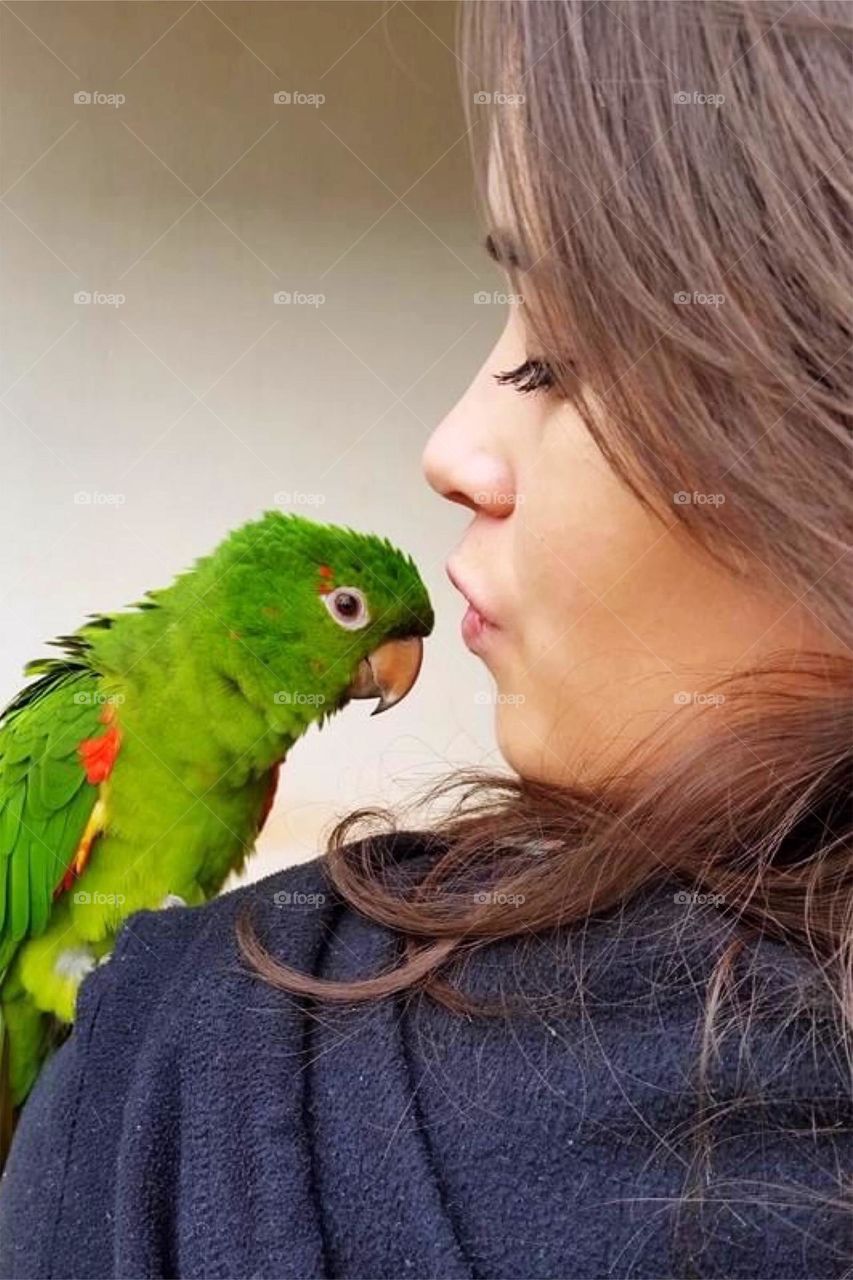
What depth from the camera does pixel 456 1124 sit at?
17.2 inches

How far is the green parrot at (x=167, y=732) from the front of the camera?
3.36 feet

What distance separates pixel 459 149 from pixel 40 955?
1491 millimetres

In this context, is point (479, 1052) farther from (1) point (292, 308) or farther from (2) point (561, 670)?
(1) point (292, 308)

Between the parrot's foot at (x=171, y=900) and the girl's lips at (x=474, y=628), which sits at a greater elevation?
the girl's lips at (x=474, y=628)

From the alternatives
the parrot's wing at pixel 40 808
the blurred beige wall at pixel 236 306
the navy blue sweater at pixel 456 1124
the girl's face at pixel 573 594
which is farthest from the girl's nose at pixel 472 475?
the blurred beige wall at pixel 236 306

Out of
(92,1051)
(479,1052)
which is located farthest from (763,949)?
(92,1051)

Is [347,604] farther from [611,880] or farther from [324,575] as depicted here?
[611,880]

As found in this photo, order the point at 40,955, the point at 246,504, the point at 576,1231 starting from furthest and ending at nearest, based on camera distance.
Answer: the point at 246,504, the point at 40,955, the point at 576,1231

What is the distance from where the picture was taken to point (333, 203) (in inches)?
71.9

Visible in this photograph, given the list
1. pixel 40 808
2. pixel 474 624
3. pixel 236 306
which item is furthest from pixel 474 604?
pixel 236 306

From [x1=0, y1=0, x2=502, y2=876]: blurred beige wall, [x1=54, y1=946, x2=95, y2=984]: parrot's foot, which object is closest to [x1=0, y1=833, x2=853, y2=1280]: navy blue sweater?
[x1=54, y1=946, x2=95, y2=984]: parrot's foot

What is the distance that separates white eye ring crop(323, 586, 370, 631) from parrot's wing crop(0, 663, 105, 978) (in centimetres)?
25

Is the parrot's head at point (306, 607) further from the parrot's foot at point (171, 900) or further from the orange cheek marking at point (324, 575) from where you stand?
the parrot's foot at point (171, 900)

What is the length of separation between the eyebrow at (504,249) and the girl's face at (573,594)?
0.03m
